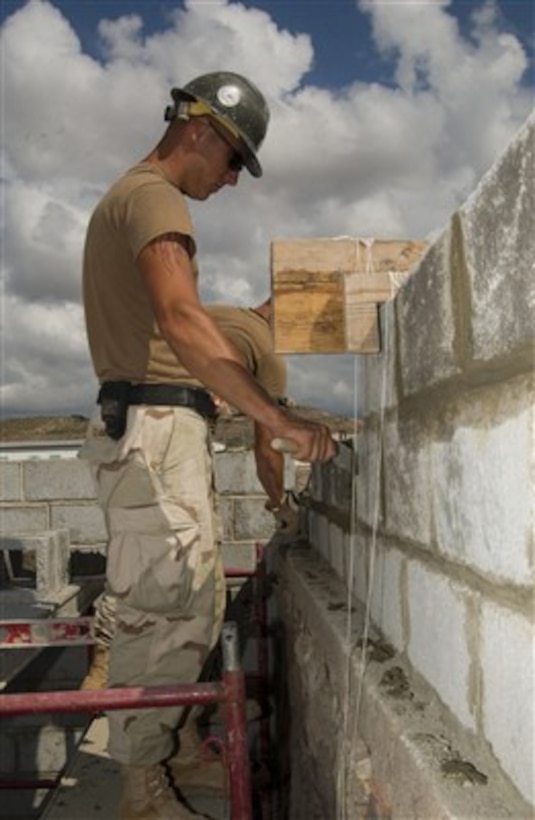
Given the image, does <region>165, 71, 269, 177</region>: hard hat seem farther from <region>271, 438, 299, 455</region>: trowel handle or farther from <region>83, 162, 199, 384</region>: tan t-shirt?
<region>271, 438, 299, 455</region>: trowel handle

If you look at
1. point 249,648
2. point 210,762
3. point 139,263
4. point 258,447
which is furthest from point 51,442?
point 139,263

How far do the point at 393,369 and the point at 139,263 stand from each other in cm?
75

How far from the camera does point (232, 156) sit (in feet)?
8.75

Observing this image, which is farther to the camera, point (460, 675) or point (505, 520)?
point (460, 675)

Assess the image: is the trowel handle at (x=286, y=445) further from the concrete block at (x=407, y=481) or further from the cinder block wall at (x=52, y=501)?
the cinder block wall at (x=52, y=501)

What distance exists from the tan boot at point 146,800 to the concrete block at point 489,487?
4.74 feet

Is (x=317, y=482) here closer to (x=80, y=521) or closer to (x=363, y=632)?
(x=363, y=632)

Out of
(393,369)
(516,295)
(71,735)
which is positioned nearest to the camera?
(516,295)

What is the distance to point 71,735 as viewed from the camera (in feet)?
19.7

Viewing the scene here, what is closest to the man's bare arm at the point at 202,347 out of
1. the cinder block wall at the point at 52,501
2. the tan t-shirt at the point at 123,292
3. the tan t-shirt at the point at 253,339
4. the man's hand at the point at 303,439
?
the man's hand at the point at 303,439

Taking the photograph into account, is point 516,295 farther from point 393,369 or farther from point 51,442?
point 51,442

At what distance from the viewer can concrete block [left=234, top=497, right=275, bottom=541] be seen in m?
5.66

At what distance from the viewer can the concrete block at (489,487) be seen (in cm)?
127

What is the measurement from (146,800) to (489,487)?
178cm
